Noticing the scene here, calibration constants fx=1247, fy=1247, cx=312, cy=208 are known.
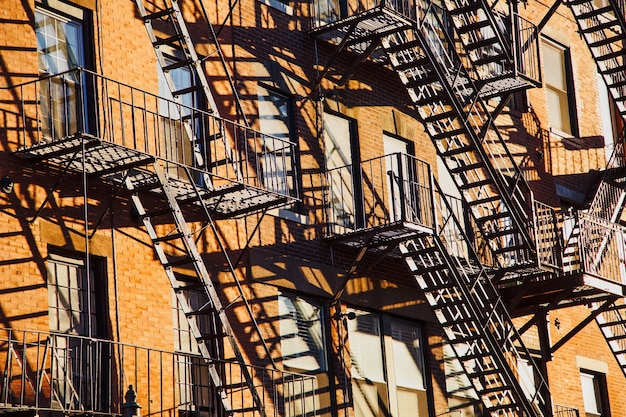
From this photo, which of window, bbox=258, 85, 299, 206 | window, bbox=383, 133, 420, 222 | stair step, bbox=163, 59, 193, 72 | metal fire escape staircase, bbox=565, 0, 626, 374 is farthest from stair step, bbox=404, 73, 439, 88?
stair step, bbox=163, 59, 193, 72

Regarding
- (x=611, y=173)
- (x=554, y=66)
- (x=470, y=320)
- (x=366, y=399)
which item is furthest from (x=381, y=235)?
(x=554, y=66)

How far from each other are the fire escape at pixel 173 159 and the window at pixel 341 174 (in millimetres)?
1770

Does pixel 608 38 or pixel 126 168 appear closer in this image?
pixel 126 168

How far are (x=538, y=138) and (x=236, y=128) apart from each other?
33.3ft

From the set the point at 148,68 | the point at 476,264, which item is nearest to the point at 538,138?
the point at 476,264

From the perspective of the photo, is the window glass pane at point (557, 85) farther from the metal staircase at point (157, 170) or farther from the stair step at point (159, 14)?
the stair step at point (159, 14)

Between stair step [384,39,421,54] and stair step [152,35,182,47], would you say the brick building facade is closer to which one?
stair step [152,35,182,47]

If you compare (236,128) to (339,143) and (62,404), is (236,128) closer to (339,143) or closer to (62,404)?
(339,143)

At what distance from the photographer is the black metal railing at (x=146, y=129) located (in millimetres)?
16500

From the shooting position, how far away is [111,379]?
16344 mm

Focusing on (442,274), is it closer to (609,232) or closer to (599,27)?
(609,232)

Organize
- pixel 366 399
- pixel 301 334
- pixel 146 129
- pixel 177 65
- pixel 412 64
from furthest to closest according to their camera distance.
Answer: pixel 412 64 → pixel 366 399 → pixel 301 334 → pixel 177 65 → pixel 146 129

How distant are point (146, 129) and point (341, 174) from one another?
17.1 feet

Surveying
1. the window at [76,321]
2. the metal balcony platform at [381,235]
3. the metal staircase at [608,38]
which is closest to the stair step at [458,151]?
the metal balcony platform at [381,235]
